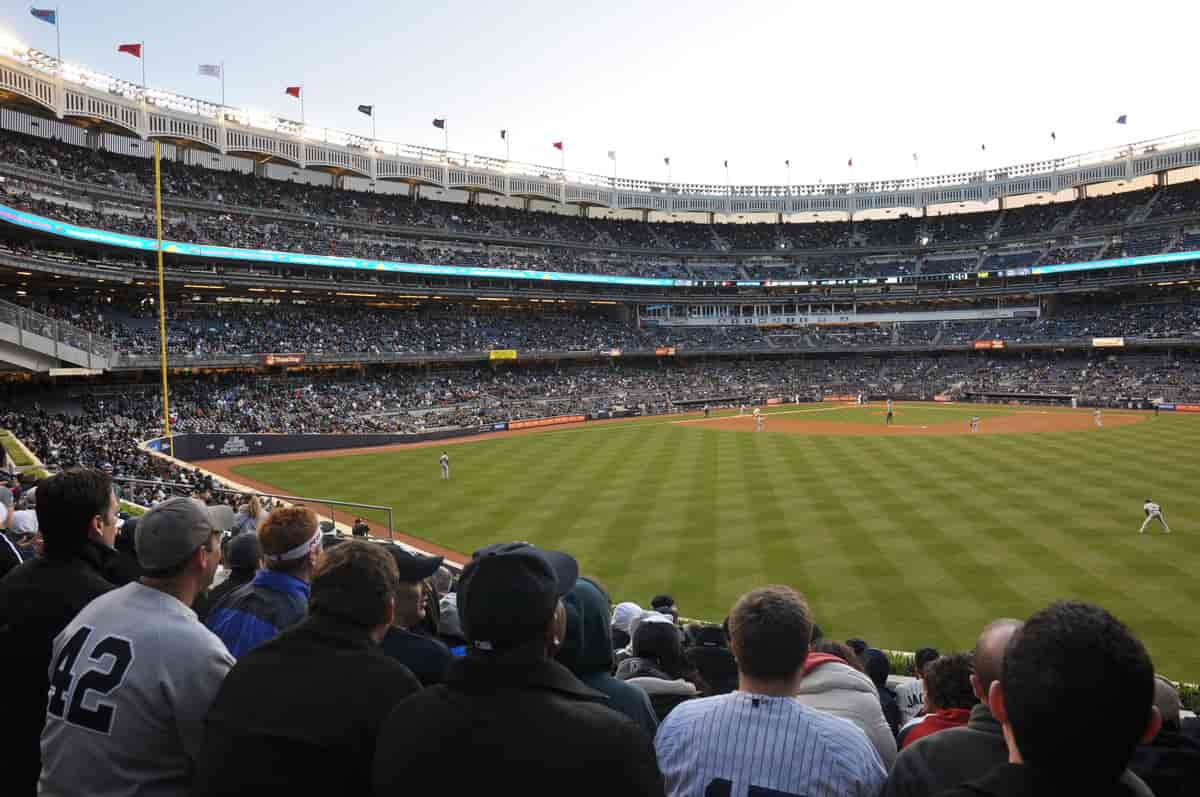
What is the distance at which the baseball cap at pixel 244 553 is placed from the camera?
5.21 m

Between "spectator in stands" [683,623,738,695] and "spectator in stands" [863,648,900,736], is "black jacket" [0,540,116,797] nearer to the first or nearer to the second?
"spectator in stands" [683,623,738,695]

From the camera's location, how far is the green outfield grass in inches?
614

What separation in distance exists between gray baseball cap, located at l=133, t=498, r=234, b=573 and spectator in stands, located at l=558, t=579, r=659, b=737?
1.96m

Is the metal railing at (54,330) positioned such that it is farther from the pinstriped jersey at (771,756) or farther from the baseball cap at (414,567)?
the pinstriped jersey at (771,756)

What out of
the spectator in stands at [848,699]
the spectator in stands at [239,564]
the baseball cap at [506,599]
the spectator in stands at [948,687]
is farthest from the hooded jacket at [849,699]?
the spectator in stands at [239,564]

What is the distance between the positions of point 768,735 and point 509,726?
1.42m

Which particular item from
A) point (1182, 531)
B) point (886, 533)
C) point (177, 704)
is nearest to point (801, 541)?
point (886, 533)

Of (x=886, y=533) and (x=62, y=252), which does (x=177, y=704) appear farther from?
(x=62, y=252)

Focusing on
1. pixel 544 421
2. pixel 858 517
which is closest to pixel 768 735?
pixel 858 517

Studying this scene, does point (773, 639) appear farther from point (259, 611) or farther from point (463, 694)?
point (259, 611)

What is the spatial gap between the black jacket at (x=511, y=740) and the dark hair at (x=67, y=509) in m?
3.09

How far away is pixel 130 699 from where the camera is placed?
10.2 feet

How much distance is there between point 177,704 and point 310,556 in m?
1.45

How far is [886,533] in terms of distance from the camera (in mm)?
21062
